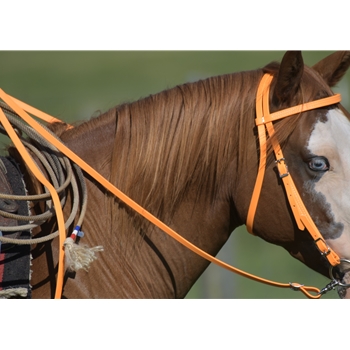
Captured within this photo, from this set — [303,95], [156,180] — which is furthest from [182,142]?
[303,95]

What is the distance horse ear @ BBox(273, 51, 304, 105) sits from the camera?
7.29ft

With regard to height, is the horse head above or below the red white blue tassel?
above

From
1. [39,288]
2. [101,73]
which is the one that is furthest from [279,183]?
[101,73]

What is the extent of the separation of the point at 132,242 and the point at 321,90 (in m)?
1.08

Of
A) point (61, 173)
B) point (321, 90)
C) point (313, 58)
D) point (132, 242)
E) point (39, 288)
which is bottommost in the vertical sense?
point (39, 288)

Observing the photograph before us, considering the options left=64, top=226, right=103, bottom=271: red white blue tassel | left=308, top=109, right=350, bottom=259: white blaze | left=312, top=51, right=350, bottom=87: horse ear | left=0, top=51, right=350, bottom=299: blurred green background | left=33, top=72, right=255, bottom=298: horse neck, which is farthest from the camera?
left=0, top=51, right=350, bottom=299: blurred green background

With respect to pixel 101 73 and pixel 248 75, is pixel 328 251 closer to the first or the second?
pixel 248 75

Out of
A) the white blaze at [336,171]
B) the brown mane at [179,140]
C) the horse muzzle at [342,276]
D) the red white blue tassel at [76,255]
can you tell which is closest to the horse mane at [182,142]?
the brown mane at [179,140]

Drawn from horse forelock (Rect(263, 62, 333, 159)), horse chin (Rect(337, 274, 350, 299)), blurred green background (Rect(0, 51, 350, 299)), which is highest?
blurred green background (Rect(0, 51, 350, 299))

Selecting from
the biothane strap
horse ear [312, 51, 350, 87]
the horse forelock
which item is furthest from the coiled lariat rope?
horse ear [312, 51, 350, 87]

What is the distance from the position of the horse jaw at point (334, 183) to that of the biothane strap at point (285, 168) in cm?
3

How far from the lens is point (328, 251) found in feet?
7.36

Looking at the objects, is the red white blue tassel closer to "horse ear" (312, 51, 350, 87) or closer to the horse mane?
the horse mane

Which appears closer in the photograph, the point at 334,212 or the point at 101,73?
the point at 334,212
